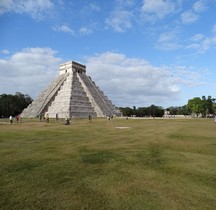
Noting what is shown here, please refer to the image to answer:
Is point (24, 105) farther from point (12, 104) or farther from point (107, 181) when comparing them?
point (107, 181)

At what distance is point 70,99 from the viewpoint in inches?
2547

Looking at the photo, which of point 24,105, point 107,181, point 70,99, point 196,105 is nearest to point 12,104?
point 24,105

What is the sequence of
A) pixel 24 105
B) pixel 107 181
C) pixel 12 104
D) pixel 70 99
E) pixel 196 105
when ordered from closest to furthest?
pixel 107 181 → pixel 70 99 → pixel 12 104 → pixel 24 105 → pixel 196 105

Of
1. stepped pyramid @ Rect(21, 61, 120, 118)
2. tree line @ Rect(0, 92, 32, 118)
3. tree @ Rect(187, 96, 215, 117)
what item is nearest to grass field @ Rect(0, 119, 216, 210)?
stepped pyramid @ Rect(21, 61, 120, 118)

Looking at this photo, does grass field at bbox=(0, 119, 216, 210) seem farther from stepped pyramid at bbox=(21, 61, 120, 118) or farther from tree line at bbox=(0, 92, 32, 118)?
tree line at bbox=(0, 92, 32, 118)

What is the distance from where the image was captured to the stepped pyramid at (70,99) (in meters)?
63.6

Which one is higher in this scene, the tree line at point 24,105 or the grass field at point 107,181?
the tree line at point 24,105

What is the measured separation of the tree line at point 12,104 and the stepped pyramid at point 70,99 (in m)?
17.2

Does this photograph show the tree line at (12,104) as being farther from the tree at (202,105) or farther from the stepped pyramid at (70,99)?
the tree at (202,105)

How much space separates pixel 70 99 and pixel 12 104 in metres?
38.0

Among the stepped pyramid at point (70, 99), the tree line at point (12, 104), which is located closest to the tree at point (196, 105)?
the stepped pyramid at point (70, 99)

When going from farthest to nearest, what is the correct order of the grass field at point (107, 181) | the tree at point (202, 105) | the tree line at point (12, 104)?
1. the tree at point (202, 105)
2. the tree line at point (12, 104)
3. the grass field at point (107, 181)

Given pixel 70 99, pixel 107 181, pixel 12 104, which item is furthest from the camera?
pixel 12 104

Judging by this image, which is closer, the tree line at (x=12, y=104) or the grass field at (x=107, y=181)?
the grass field at (x=107, y=181)
